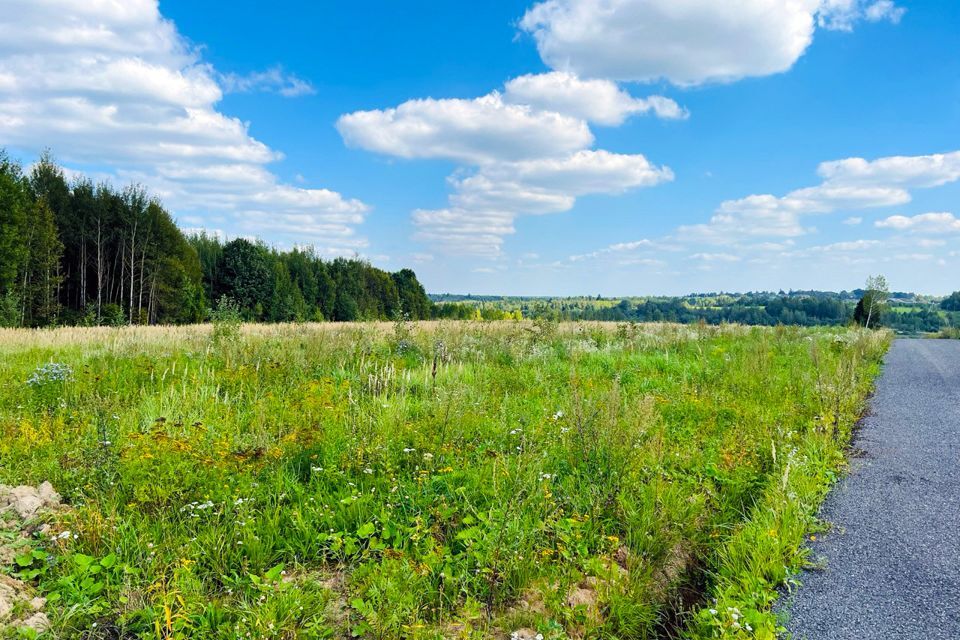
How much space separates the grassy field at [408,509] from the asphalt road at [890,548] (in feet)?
0.82

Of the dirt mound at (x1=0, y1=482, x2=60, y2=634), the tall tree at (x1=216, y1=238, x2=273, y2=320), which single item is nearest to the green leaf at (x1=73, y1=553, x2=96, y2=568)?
the dirt mound at (x1=0, y1=482, x2=60, y2=634)

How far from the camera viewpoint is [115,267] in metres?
42.2

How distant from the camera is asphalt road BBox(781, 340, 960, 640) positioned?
9.98ft

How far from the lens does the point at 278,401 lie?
6996 mm

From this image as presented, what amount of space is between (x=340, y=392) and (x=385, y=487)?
3.28 m

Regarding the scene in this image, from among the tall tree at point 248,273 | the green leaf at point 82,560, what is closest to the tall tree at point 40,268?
the tall tree at point 248,273

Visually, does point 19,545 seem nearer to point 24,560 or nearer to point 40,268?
point 24,560

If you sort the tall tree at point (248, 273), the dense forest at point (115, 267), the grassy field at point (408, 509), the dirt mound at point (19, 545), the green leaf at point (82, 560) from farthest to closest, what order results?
the tall tree at point (248, 273), the dense forest at point (115, 267), the green leaf at point (82, 560), the grassy field at point (408, 509), the dirt mound at point (19, 545)

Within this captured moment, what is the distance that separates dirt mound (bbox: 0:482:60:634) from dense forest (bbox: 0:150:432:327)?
21342mm

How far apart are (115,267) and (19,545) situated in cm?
4780

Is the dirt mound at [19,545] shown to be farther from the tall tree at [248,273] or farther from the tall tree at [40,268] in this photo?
the tall tree at [248,273]

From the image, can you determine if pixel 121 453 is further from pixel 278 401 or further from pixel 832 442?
pixel 832 442

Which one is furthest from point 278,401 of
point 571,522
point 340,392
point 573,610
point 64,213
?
point 64,213

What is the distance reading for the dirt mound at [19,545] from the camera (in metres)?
2.85
